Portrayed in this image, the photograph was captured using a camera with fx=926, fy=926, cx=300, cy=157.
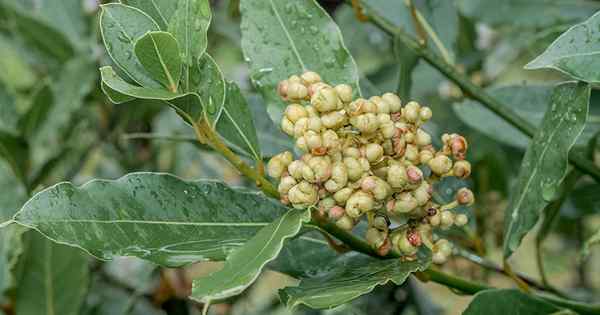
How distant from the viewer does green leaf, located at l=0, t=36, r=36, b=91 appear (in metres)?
2.20

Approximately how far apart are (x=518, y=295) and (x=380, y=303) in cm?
82

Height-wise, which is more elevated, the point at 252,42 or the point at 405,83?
the point at 252,42

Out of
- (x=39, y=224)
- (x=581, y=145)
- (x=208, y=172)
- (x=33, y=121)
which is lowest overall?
(x=208, y=172)

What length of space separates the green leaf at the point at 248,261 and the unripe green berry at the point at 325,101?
101mm

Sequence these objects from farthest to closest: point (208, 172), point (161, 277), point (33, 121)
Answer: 1. point (208, 172)
2. point (161, 277)
3. point (33, 121)

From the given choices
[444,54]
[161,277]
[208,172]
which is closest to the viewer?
[444,54]

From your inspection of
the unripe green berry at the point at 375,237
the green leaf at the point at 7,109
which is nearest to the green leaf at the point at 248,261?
the unripe green berry at the point at 375,237

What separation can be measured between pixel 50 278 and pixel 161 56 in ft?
1.96

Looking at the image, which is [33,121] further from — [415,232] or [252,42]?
[415,232]

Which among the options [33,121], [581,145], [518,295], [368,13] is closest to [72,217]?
[518,295]

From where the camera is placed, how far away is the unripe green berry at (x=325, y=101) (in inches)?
35.5

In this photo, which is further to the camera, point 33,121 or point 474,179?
point 474,179

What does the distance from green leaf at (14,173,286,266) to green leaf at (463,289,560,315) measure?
0.80 feet

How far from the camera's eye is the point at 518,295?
1.04m
